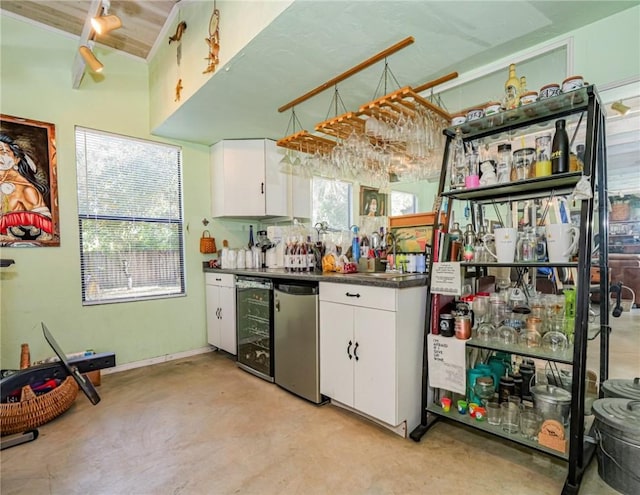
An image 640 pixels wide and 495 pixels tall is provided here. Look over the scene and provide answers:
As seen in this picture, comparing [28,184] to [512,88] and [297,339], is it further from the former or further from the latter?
[512,88]

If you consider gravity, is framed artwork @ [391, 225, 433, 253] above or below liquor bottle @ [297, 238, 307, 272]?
above

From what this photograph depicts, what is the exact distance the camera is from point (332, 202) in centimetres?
416

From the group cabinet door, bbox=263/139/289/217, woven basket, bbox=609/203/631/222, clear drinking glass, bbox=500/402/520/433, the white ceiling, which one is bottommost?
clear drinking glass, bbox=500/402/520/433

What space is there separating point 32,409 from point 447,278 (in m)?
2.70

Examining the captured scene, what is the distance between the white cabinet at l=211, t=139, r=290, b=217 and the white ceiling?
0.79 meters

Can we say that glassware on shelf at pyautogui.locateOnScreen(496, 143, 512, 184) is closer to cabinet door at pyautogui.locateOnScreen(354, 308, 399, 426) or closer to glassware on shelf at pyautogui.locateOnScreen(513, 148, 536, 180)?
glassware on shelf at pyautogui.locateOnScreen(513, 148, 536, 180)

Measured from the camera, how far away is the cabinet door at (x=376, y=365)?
1.81 m

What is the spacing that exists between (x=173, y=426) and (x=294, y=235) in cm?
195

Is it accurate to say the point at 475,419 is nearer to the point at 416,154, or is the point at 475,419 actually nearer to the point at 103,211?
the point at 416,154

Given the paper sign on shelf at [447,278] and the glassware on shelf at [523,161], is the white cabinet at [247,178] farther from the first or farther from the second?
the glassware on shelf at [523,161]

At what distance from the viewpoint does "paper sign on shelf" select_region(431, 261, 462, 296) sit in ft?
5.73

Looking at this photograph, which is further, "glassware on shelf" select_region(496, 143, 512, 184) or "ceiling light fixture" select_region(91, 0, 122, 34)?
"ceiling light fixture" select_region(91, 0, 122, 34)

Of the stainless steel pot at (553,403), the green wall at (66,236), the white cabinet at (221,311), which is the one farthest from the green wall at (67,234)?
the stainless steel pot at (553,403)

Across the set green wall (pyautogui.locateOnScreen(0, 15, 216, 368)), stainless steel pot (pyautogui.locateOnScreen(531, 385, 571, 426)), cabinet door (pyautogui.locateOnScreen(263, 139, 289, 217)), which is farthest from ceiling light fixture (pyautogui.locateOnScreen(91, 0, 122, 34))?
stainless steel pot (pyautogui.locateOnScreen(531, 385, 571, 426))
